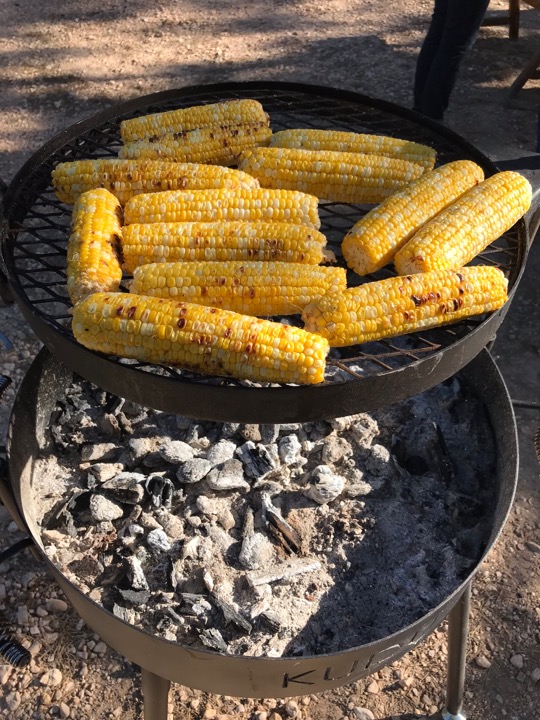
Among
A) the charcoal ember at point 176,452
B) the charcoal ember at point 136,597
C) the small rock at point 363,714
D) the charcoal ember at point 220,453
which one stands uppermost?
the charcoal ember at point 176,452

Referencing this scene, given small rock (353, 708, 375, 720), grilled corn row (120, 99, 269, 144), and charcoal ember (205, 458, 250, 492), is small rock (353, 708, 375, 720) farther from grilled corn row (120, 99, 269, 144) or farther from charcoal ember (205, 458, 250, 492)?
grilled corn row (120, 99, 269, 144)

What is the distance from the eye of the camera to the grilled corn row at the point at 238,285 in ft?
6.34

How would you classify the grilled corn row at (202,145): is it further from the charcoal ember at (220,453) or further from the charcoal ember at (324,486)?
the charcoal ember at (324,486)

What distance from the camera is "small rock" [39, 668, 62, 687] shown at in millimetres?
2908

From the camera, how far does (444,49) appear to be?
5523 mm

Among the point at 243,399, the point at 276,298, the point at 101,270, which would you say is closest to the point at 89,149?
the point at 101,270

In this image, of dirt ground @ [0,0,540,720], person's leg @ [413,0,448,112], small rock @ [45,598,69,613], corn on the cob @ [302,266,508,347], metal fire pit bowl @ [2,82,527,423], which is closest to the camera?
metal fire pit bowl @ [2,82,527,423]

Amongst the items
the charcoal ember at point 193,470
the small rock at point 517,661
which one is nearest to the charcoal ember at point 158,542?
the charcoal ember at point 193,470

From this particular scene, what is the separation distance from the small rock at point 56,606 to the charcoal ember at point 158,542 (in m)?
0.82

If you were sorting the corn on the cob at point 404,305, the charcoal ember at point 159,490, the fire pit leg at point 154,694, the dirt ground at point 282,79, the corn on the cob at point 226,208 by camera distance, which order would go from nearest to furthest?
the corn on the cob at point 404,305, the corn on the cob at point 226,208, the fire pit leg at point 154,694, the charcoal ember at point 159,490, the dirt ground at point 282,79

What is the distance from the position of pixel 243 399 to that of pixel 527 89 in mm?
6406

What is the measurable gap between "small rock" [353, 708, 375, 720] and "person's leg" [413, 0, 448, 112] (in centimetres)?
511

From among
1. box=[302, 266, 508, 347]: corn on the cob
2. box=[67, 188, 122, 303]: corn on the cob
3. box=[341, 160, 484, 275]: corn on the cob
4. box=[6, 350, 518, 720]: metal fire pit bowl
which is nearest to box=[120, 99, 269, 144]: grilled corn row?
box=[67, 188, 122, 303]: corn on the cob

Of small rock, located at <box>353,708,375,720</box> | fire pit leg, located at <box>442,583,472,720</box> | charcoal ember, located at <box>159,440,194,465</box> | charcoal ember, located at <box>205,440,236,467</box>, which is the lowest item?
small rock, located at <box>353,708,375,720</box>
